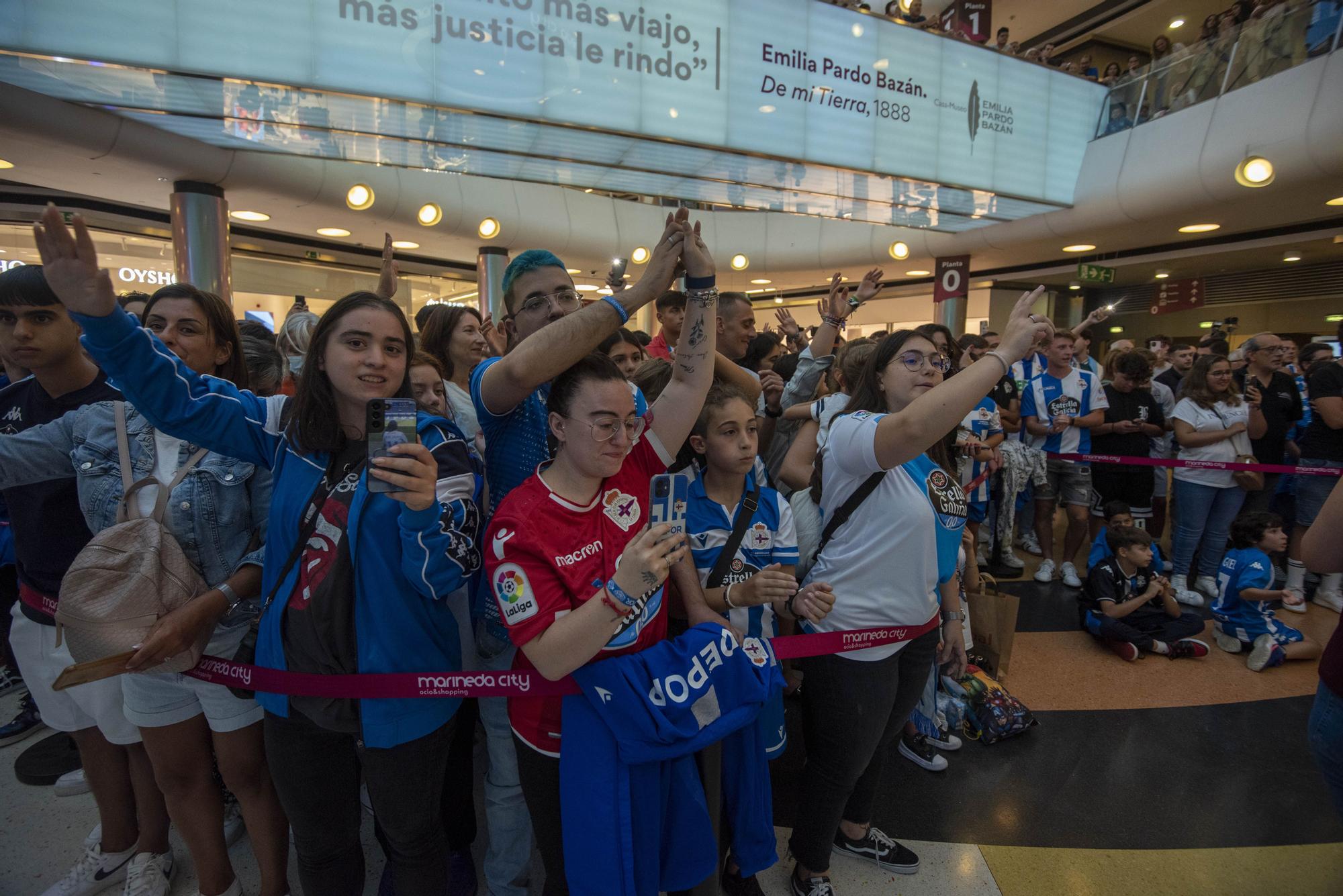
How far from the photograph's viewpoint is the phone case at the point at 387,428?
1245mm

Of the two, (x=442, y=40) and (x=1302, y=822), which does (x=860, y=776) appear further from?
(x=442, y=40)

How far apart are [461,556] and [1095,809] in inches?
109

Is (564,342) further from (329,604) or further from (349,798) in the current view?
(349,798)

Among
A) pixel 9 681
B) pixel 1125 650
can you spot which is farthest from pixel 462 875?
pixel 1125 650

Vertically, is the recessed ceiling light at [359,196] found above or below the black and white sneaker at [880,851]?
above

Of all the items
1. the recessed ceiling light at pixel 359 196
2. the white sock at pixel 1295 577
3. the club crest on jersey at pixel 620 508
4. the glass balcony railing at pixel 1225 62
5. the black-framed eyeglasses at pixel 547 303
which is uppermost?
the glass balcony railing at pixel 1225 62

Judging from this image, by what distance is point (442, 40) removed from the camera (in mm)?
5535

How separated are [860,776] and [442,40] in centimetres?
634

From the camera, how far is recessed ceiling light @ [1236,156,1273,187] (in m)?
6.54

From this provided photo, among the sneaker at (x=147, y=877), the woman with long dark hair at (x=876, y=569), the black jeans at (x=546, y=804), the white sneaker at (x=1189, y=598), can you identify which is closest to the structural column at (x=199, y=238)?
the sneaker at (x=147, y=877)

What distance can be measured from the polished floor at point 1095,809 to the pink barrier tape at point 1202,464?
1852 mm

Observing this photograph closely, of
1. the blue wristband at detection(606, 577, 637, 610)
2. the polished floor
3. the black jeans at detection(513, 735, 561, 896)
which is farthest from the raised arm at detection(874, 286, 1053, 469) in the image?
the polished floor

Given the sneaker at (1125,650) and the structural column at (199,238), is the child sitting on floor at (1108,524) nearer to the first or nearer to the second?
the sneaker at (1125,650)

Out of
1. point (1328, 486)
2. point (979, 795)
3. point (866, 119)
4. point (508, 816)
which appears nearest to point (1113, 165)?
point (866, 119)
